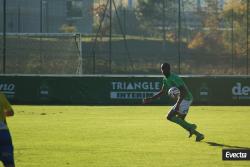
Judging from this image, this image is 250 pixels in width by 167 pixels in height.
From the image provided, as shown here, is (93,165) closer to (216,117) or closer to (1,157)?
(1,157)

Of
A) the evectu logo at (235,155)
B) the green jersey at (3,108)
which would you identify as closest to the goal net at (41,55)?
the evectu logo at (235,155)

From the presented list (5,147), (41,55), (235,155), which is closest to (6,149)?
(5,147)

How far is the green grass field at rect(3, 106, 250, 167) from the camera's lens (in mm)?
14070

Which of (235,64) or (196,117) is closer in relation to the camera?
(196,117)

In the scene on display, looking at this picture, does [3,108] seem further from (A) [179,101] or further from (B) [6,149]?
(A) [179,101]

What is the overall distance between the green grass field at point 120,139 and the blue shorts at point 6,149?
2589 millimetres

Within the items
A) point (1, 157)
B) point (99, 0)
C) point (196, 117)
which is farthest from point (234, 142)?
point (99, 0)

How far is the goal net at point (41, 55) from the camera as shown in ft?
159

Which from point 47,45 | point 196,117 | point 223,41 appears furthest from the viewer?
point 223,41

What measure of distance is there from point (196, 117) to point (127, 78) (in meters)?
9.96

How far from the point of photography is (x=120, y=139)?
60.0 ft

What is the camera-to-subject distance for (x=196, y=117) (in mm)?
27328

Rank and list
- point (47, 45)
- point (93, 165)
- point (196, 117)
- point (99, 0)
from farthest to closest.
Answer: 1. point (99, 0)
2. point (47, 45)
3. point (196, 117)
4. point (93, 165)

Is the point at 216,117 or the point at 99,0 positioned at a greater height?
the point at 99,0
